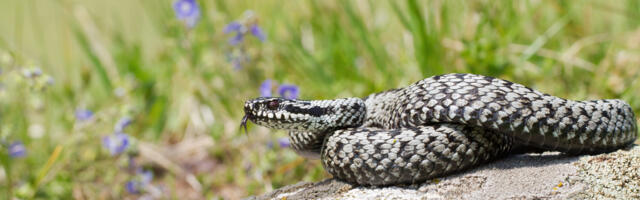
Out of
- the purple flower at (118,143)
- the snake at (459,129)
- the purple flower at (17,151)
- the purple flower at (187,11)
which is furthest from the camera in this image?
the purple flower at (187,11)

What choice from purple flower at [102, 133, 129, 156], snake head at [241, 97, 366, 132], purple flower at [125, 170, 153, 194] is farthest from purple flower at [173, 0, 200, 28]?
snake head at [241, 97, 366, 132]

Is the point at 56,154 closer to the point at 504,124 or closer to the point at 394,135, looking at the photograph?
the point at 394,135

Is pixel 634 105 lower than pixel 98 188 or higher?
lower

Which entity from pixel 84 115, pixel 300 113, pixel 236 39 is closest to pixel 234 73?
pixel 236 39

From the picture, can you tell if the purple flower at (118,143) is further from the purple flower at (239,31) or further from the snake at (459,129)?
the snake at (459,129)

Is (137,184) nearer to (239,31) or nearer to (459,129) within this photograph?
(239,31)

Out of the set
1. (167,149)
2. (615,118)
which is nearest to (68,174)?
(167,149)

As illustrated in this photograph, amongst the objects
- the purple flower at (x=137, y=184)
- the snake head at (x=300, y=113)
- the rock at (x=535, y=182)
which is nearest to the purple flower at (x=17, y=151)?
the purple flower at (x=137, y=184)
